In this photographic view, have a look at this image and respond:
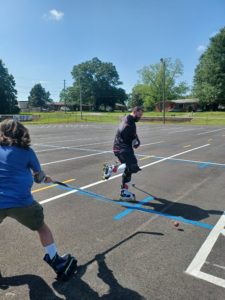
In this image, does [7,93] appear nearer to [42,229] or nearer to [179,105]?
[179,105]

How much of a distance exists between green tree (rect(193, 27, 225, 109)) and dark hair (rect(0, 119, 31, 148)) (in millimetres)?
65156

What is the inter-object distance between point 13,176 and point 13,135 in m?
0.43

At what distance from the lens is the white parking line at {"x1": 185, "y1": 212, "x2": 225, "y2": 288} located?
327cm

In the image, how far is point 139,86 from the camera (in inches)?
3551

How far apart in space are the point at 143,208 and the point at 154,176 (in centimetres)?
286

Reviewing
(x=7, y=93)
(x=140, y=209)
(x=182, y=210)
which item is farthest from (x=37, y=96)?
(x=182, y=210)

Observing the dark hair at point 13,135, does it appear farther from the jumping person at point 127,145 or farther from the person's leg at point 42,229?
the jumping person at point 127,145

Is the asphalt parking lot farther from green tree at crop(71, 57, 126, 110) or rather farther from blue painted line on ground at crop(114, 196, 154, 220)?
green tree at crop(71, 57, 126, 110)

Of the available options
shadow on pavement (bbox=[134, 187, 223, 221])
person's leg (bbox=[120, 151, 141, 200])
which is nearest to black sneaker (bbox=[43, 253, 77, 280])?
shadow on pavement (bbox=[134, 187, 223, 221])

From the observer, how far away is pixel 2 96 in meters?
73.8

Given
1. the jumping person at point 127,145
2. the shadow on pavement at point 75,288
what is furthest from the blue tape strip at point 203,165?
the shadow on pavement at point 75,288

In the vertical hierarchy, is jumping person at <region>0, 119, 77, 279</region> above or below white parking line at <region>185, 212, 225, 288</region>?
above

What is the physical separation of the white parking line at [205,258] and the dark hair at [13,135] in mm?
2385

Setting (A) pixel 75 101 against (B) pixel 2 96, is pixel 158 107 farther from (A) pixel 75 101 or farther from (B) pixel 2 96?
(B) pixel 2 96
